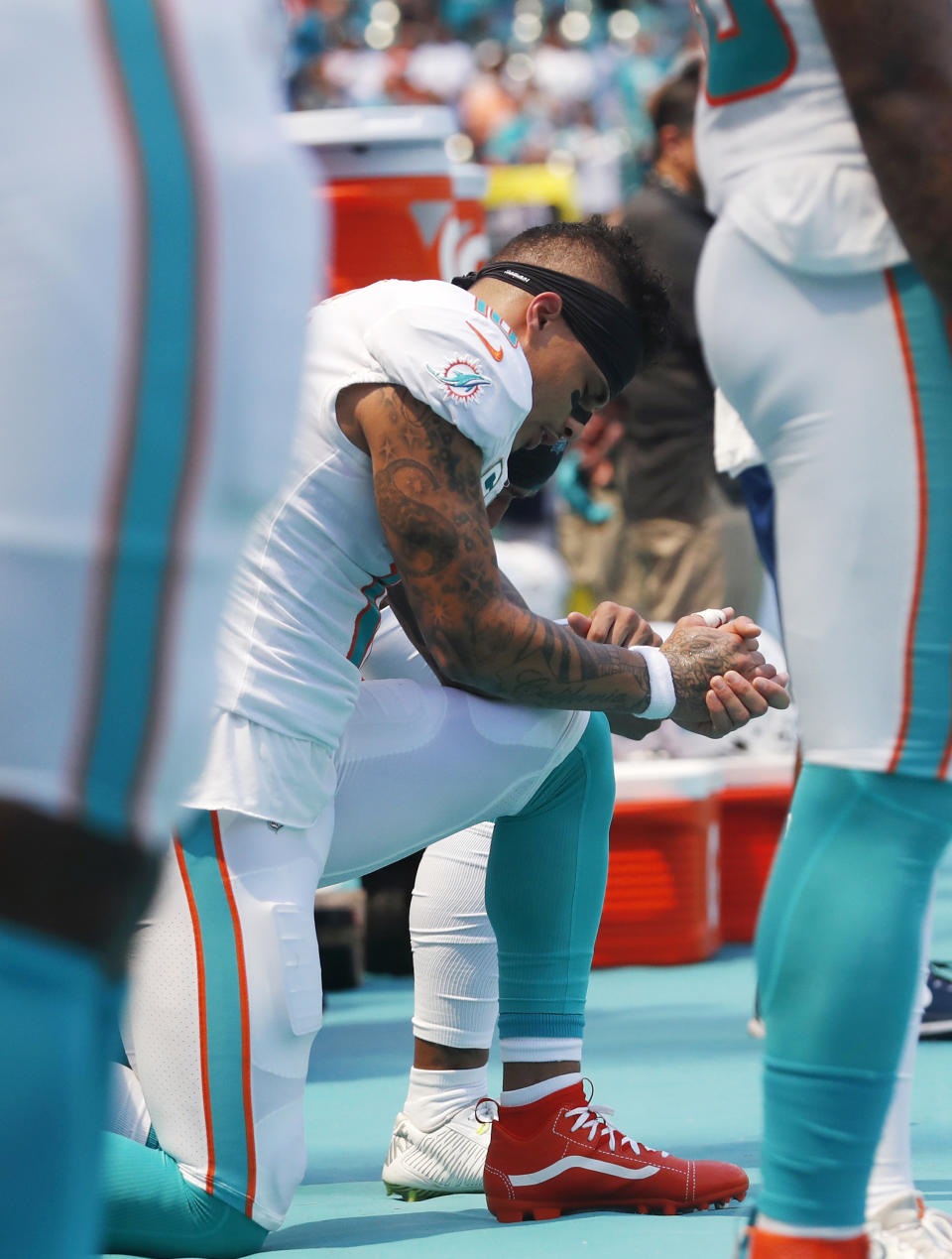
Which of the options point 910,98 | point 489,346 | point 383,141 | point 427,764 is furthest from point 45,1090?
point 383,141

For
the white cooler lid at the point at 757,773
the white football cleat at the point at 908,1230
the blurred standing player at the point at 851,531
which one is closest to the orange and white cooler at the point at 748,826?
the white cooler lid at the point at 757,773

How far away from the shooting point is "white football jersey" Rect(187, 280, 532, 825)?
1.92 m

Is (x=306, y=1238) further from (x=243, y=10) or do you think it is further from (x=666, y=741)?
(x=666, y=741)

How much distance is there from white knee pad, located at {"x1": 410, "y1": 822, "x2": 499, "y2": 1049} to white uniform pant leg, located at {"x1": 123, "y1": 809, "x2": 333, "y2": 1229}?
1.24 ft

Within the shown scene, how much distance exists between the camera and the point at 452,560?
192cm

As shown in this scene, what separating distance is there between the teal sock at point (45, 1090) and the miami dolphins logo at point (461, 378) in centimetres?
119

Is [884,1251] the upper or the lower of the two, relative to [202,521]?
lower

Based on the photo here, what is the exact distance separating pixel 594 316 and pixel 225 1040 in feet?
3.23

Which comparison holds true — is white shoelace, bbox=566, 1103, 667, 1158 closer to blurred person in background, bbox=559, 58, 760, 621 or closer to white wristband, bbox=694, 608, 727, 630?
white wristband, bbox=694, 608, 727, 630

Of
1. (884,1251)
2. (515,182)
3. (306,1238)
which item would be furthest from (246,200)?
(515,182)

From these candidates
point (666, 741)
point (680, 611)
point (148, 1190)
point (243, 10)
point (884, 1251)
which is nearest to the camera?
point (243, 10)

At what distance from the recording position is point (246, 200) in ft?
2.66

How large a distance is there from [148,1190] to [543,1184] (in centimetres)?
48

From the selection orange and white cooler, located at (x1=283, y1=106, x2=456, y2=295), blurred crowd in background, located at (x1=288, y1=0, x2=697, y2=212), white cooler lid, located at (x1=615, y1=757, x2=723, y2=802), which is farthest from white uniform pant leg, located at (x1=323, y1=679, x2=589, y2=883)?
blurred crowd in background, located at (x1=288, y1=0, x2=697, y2=212)
